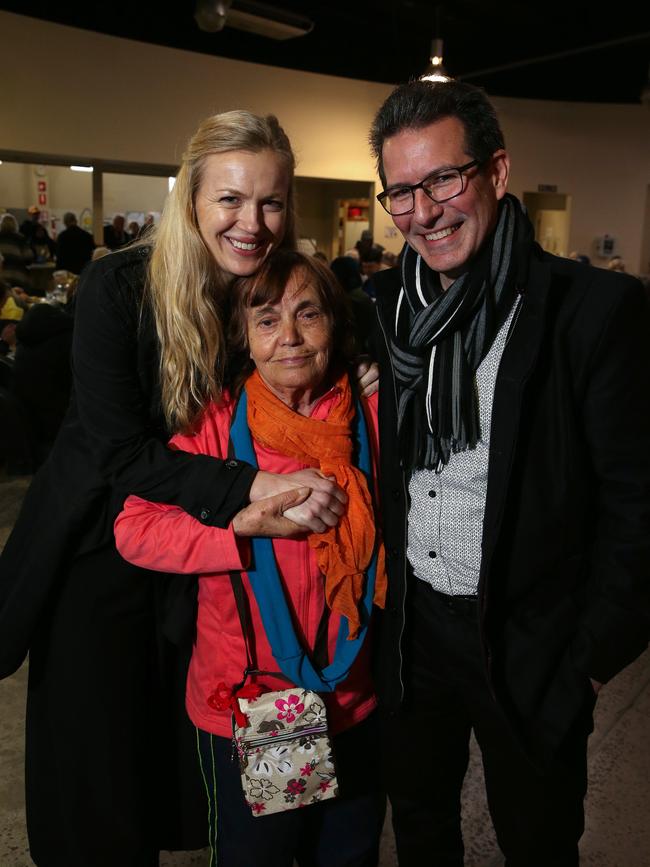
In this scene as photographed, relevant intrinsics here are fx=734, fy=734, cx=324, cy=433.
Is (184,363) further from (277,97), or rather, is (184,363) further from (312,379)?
(277,97)

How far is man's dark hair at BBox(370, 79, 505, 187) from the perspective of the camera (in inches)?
55.7

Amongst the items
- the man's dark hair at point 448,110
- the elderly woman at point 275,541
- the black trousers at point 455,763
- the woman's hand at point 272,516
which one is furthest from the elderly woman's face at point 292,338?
the black trousers at point 455,763

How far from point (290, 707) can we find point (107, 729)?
590mm

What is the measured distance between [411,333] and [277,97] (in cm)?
843

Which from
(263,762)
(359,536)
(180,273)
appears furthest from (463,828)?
(180,273)

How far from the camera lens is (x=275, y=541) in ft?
5.01

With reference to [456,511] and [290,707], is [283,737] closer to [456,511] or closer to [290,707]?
[290,707]

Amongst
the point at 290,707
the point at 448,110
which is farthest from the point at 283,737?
the point at 448,110

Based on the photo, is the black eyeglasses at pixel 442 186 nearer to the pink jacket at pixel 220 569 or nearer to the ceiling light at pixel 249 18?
the pink jacket at pixel 220 569

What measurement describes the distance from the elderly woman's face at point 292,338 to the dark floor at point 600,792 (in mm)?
1546

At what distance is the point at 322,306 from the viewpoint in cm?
154

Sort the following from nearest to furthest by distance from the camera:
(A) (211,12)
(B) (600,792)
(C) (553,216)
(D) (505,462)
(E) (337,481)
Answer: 1. (D) (505,462)
2. (E) (337,481)
3. (B) (600,792)
4. (A) (211,12)
5. (C) (553,216)

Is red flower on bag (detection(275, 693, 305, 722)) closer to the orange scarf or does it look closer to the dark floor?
the orange scarf

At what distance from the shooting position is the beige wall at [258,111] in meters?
7.24
